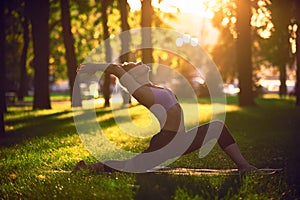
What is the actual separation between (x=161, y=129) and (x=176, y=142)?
26cm

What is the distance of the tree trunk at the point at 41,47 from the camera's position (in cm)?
2933

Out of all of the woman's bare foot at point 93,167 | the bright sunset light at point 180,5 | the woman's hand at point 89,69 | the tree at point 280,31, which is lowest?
the woman's bare foot at point 93,167

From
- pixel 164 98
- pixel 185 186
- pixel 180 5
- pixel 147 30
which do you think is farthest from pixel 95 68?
pixel 180 5

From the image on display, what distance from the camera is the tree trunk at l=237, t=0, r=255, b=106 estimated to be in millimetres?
27938

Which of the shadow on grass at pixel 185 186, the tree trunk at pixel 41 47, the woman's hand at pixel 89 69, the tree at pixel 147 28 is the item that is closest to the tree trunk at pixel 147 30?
the tree at pixel 147 28

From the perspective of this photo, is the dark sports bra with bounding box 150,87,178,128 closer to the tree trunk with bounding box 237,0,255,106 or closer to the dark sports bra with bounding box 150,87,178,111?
the dark sports bra with bounding box 150,87,178,111

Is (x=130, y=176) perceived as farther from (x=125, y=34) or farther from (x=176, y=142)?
(x=125, y=34)

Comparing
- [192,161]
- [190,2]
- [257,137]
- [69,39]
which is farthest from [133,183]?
[69,39]

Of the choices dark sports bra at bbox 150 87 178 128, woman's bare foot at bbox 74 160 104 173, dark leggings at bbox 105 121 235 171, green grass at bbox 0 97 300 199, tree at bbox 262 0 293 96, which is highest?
tree at bbox 262 0 293 96

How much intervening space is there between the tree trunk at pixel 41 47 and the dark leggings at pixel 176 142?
72.2ft

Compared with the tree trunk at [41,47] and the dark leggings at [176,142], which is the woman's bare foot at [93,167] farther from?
the tree trunk at [41,47]

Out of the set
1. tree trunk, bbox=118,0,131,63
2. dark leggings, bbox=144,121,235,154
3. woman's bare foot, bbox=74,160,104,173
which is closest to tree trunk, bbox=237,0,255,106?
tree trunk, bbox=118,0,131,63

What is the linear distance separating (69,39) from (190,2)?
753 cm

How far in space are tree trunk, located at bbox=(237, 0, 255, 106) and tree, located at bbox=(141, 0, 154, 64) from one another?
431 centimetres
